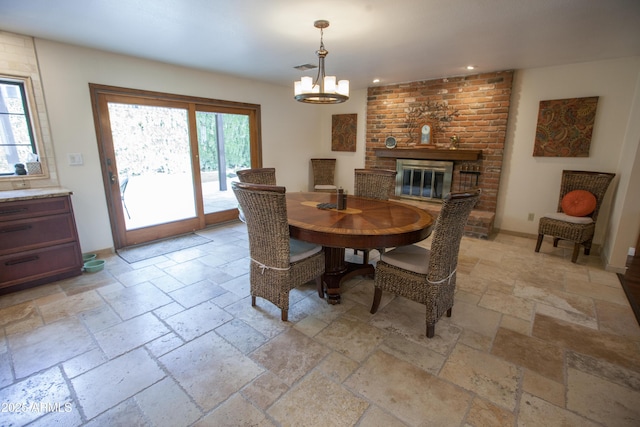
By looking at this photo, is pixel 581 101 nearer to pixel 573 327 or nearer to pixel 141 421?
pixel 573 327

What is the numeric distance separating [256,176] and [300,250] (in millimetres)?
1394

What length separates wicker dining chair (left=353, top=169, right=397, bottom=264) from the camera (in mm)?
3254

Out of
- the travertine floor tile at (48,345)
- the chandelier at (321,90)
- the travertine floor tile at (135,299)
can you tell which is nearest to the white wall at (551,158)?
the chandelier at (321,90)

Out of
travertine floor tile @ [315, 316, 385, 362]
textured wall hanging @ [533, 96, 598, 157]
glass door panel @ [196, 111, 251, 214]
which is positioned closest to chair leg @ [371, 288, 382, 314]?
travertine floor tile @ [315, 316, 385, 362]

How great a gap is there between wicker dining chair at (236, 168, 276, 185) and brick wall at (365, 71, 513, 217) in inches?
106

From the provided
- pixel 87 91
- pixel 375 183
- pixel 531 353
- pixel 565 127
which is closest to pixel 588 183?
pixel 565 127

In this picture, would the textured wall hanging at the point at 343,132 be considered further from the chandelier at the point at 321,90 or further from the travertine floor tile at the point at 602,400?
the travertine floor tile at the point at 602,400

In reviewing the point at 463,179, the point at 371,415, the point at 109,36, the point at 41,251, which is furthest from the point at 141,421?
the point at 463,179

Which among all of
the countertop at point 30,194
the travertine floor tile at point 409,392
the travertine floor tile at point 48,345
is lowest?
the travertine floor tile at point 409,392

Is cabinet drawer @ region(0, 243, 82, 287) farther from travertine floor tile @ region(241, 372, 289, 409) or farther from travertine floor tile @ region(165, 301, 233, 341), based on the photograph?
travertine floor tile @ region(241, 372, 289, 409)

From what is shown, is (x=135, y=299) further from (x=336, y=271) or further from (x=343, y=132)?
(x=343, y=132)

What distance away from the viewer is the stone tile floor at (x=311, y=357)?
147 centimetres

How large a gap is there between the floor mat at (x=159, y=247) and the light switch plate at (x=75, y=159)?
111 centimetres

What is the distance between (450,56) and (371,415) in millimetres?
3711
